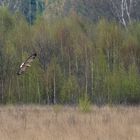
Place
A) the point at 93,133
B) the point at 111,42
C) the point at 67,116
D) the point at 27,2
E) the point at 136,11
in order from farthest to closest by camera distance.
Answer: the point at 27,2 < the point at 136,11 < the point at 111,42 < the point at 67,116 < the point at 93,133

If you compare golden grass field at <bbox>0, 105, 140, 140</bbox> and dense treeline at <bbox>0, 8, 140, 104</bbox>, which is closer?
golden grass field at <bbox>0, 105, 140, 140</bbox>

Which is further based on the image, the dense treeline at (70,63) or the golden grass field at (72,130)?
the dense treeline at (70,63)

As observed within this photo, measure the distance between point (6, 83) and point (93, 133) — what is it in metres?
14.9

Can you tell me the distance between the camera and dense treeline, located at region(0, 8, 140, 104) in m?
24.4

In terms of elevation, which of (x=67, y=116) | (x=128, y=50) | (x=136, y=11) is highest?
(x=136, y=11)

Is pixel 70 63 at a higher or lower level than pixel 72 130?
higher

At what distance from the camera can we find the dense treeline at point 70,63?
24375 millimetres

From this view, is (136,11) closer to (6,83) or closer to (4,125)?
(6,83)

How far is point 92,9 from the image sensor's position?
34.6 m

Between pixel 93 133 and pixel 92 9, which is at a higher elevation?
pixel 92 9

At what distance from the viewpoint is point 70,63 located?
24969 millimetres

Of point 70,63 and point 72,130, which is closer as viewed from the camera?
point 72,130

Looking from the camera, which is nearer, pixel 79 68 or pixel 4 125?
pixel 4 125

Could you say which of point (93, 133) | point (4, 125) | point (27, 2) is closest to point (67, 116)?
point (4, 125)
